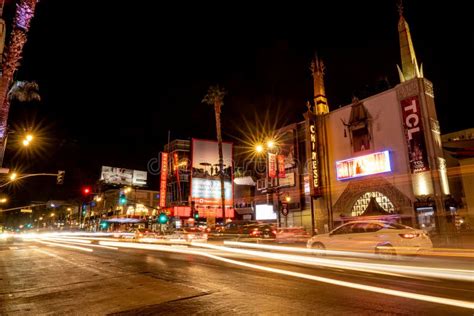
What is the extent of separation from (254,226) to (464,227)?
18.4 metres

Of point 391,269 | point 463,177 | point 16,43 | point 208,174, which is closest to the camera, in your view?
point 391,269

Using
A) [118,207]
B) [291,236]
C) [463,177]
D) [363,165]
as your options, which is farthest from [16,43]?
[118,207]

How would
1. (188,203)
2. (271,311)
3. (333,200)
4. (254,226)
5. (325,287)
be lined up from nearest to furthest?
(271,311), (325,287), (254,226), (333,200), (188,203)

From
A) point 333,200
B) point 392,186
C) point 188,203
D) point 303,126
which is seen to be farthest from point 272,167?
point 188,203

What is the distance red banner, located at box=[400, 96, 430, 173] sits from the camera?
2734 cm

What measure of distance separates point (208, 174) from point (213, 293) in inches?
2074

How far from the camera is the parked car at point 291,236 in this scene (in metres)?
23.7

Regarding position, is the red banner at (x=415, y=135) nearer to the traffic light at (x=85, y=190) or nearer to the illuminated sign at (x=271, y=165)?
the illuminated sign at (x=271, y=165)

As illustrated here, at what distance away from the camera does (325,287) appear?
7.57 meters

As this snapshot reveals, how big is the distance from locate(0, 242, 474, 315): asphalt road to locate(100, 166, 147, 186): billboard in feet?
259

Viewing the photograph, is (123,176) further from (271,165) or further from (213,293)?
(213,293)

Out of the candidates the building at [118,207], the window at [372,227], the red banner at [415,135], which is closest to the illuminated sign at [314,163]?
the red banner at [415,135]

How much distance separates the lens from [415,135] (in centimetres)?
2798

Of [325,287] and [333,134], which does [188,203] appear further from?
[325,287]
